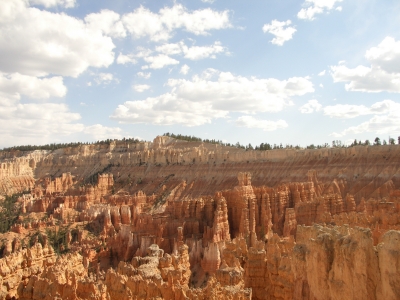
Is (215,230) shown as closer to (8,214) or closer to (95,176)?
(8,214)

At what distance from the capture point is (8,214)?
59062 millimetres

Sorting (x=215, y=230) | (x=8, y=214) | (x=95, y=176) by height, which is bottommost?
(x=8, y=214)

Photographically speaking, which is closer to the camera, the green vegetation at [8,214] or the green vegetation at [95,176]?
the green vegetation at [8,214]

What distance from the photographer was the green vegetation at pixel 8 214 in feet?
173

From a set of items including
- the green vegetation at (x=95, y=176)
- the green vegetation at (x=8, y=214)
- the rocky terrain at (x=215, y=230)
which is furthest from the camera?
the green vegetation at (x=95, y=176)

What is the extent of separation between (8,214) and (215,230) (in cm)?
4369

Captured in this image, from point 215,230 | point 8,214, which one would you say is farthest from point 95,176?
point 215,230

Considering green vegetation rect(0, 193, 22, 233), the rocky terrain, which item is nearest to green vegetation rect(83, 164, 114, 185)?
the rocky terrain

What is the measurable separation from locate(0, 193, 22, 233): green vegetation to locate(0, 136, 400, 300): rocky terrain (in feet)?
1.86

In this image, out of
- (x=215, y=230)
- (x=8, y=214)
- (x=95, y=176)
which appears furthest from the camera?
(x=95, y=176)

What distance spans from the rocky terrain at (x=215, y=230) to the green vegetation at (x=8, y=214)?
566 mm

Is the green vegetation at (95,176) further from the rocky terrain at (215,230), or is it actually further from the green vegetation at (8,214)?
the green vegetation at (8,214)

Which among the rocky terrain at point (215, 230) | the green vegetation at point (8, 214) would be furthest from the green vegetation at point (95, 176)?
the green vegetation at point (8, 214)

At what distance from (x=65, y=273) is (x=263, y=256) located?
8544 millimetres
